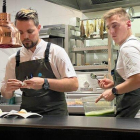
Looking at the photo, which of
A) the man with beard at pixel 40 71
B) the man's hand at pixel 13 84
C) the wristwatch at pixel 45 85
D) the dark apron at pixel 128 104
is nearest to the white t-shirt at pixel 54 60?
the man with beard at pixel 40 71

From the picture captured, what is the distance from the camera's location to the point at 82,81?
12.0 feet

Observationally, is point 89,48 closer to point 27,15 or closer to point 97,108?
point 27,15

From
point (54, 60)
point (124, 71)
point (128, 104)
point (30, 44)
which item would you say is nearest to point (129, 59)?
point (124, 71)

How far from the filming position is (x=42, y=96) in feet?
7.50

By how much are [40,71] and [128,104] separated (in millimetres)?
745

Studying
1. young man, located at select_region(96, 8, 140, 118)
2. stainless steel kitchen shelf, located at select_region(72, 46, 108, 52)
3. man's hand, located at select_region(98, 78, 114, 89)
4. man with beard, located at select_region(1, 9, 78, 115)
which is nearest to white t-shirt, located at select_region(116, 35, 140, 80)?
young man, located at select_region(96, 8, 140, 118)

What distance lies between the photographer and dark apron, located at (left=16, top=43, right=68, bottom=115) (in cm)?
227

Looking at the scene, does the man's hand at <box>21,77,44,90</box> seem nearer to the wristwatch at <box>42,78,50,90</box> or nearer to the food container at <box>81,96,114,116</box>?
the wristwatch at <box>42,78,50,90</box>

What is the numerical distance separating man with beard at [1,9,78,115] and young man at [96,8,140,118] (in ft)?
1.06

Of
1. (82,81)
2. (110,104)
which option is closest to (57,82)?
(110,104)

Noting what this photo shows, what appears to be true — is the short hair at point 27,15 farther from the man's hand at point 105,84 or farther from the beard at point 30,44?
the man's hand at point 105,84

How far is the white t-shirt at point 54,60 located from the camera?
230 cm

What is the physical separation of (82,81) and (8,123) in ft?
7.08

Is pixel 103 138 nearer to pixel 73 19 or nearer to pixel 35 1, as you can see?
pixel 73 19
